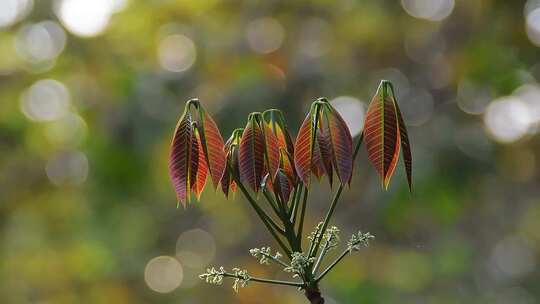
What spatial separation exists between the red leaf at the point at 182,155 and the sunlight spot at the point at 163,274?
20.7 feet

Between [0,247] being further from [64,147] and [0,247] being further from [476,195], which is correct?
[476,195]

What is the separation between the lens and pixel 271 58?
6.21 m

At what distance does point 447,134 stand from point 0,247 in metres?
3.59

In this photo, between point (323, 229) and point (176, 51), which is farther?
point (176, 51)

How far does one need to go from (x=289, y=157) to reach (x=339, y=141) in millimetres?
70

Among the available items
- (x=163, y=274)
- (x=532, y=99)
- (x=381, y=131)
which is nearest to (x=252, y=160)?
(x=381, y=131)

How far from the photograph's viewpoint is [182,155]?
95cm

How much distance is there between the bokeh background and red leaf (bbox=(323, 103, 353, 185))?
4087 mm

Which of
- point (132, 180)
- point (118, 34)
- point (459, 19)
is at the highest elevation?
point (118, 34)

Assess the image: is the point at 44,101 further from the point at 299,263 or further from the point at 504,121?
the point at 299,263

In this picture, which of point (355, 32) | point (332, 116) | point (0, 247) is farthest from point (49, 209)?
point (332, 116)

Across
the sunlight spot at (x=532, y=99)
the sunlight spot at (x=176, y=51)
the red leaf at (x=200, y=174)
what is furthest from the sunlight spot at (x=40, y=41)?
the red leaf at (x=200, y=174)

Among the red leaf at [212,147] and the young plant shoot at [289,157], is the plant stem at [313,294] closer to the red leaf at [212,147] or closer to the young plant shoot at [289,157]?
the young plant shoot at [289,157]

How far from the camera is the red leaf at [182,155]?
945 mm
